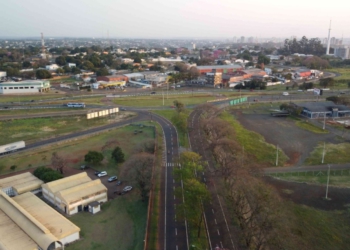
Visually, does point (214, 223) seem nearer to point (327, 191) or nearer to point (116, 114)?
point (327, 191)

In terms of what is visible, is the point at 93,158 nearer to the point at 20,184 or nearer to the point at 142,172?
the point at 20,184

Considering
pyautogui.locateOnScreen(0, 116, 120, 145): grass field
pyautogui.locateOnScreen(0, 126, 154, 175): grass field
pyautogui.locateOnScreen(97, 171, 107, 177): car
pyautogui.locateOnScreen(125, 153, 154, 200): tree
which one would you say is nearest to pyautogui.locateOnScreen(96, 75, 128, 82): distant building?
pyautogui.locateOnScreen(0, 116, 120, 145): grass field

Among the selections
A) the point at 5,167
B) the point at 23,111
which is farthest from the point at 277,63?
the point at 5,167

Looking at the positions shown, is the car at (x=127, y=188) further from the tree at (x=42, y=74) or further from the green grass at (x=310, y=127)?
the tree at (x=42, y=74)

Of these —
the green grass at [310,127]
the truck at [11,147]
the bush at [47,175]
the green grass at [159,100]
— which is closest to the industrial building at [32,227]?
the bush at [47,175]

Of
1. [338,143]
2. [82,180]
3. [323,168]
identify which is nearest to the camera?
[82,180]

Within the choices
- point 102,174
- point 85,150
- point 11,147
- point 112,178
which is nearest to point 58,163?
point 102,174

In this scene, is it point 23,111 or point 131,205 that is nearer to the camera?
point 131,205
